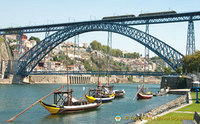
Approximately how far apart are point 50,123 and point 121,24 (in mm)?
53635

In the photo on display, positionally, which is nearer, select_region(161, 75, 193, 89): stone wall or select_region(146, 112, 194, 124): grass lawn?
select_region(146, 112, 194, 124): grass lawn

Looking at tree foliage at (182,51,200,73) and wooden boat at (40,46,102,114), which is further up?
tree foliage at (182,51,200,73)

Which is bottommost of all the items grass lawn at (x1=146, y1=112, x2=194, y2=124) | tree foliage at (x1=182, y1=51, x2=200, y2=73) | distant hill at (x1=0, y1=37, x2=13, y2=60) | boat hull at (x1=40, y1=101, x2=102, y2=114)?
boat hull at (x1=40, y1=101, x2=102, y2=114)

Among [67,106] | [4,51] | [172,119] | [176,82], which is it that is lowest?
[67,106]

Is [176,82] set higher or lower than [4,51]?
lower

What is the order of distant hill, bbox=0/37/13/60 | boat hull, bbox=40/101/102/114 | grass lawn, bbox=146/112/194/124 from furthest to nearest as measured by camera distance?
distant hill, bbox=0/37/13/60, boat hull, bbox=40/101/102/114, grass lawn, bbox=146/112/194/124

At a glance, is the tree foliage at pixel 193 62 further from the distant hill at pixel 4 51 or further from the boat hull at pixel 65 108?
the distant hill at pixel 4 51

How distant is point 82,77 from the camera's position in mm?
124625

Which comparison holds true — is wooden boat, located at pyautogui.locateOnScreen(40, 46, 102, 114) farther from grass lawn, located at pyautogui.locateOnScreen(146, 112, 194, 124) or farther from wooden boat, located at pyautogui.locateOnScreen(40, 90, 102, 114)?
grass lawn, located at pyautogui.locateOnScreen(146, 112, 194, 124)

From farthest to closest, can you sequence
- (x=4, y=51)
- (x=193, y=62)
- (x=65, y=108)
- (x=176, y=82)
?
(x=4, y=51) → (x=176, y=82) → (x=193, y=62) → (x=65, y=108)

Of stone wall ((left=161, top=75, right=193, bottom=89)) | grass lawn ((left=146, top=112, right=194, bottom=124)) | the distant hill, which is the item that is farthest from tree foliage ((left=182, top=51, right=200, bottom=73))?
the distant hill

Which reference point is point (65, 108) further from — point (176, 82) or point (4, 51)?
point (4, 51)

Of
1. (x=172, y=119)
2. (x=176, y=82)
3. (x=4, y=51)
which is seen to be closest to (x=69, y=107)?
(x=172, y=119)

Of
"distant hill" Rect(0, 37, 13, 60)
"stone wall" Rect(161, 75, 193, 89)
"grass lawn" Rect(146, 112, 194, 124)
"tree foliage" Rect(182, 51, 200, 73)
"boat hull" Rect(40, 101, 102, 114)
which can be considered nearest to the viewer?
"grass lawn" Rect(146, 112, 194, 124)
